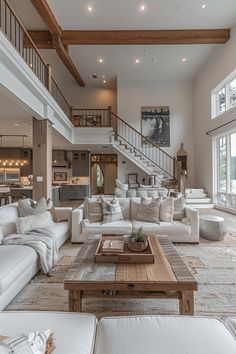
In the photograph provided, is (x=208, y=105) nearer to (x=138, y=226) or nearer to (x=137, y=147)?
(x=137, y=147)

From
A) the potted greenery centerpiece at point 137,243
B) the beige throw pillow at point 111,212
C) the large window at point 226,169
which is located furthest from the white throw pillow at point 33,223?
the large window at point 226,169

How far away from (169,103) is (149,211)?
28.6ft

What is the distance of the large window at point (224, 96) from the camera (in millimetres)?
8055

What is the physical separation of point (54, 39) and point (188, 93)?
6828 mm

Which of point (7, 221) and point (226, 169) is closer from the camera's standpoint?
point (7, 221)

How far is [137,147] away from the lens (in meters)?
11.5

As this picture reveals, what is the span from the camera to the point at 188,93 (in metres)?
11.5

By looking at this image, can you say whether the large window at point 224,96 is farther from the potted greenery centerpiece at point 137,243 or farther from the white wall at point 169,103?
the potted greenery centerpiece at point 137,243

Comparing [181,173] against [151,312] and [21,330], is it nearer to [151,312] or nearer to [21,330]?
[151,312]

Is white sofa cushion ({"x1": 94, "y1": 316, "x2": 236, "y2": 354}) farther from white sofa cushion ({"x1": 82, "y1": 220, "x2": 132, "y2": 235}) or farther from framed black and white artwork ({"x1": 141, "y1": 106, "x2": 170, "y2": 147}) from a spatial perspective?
framed black and white artwork ({"x1": 141, "y1": 106, "x2": 170, "y2": 147})

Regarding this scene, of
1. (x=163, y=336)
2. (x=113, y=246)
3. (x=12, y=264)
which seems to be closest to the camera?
(x=163, y=336)

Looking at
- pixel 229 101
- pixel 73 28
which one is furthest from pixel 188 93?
pixel 73 28

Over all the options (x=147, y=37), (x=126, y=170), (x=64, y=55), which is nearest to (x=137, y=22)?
(x=147, y=37)

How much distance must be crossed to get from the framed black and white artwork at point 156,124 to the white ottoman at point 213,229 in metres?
7.47
